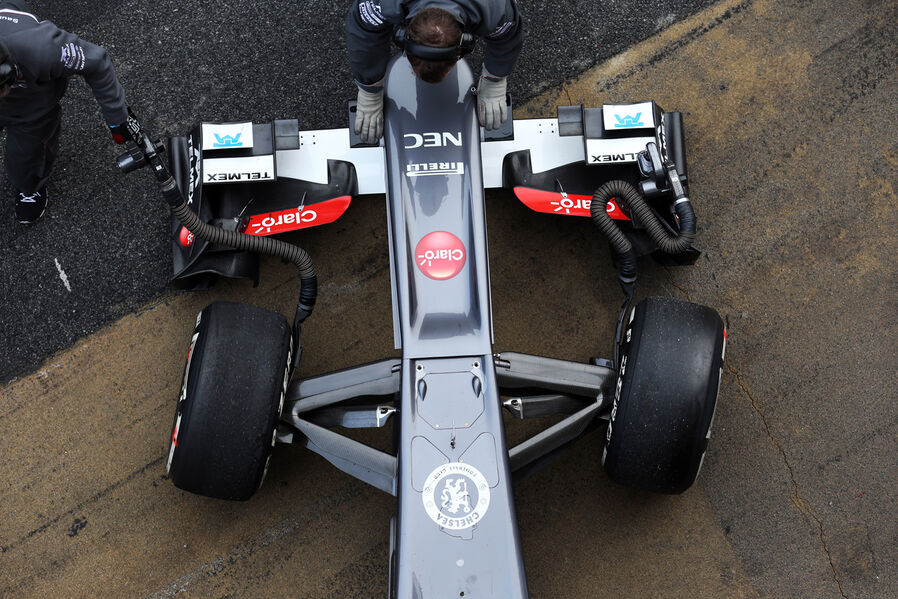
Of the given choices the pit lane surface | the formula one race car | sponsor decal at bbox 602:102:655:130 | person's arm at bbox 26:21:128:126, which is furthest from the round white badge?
person's arm at bbox 26:21:128:126

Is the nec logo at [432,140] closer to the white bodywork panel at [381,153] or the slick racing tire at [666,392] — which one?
the white bodywork panel at [381,153]

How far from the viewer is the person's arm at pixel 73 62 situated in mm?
3324

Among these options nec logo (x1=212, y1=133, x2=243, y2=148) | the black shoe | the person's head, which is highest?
the person's head

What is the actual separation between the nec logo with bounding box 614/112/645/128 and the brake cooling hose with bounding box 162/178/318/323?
1.54 meters

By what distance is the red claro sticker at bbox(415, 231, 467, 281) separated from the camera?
3.18 meters

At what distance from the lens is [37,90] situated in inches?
138

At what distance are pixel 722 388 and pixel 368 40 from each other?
7.91 feet

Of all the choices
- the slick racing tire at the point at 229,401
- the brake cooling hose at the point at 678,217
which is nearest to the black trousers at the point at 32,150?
the slick racing tire at the point at 229,401

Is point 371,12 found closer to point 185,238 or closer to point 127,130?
point 127,130

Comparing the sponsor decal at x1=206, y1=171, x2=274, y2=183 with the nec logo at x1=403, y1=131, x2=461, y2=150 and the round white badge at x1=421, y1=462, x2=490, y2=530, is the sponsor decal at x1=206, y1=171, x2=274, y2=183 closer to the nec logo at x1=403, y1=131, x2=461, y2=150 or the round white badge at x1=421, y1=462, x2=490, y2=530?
the nec logo at x1=403, y1=131, x2=461, y2=150

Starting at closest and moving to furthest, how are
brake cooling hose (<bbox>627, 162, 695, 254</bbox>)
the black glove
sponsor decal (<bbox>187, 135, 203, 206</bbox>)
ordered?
brake cooling hose (<bbox>627, 162, 695, 254</bbox>), the black glove, sponsor decal (<bbox>187, 135, 203, 206</bbox>)

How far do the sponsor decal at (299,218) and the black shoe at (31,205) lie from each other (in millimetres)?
1177

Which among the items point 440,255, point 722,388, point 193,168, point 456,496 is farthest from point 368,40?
point 722,388

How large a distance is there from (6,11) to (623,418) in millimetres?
3027
